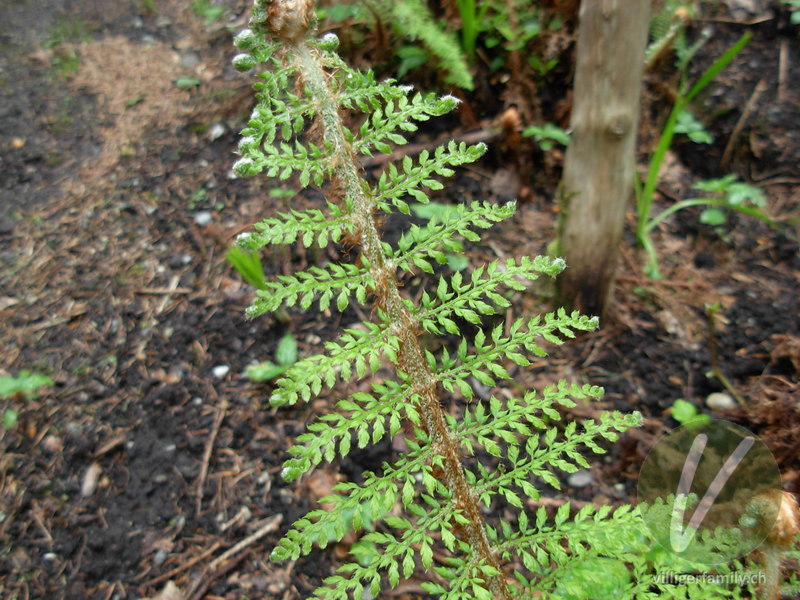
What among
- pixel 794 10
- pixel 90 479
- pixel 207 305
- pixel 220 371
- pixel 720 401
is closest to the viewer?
pixel 90 479

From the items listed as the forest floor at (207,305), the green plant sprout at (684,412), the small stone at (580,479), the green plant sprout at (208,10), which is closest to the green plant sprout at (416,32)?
the forest floor at (207,305)

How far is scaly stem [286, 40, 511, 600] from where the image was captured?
1150 millimetres

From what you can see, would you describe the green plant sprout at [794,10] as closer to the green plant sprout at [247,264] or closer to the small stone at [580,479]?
the small stone at [580,479]

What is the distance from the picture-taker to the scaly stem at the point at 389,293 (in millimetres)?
1150

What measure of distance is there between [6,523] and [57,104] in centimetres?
263

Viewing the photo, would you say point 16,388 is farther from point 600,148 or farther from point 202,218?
point 600,148

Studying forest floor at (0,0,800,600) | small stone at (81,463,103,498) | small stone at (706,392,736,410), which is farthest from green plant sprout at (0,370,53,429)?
small stone at (706,392,736,410)

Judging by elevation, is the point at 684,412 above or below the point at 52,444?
below

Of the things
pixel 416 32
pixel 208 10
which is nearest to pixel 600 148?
pixel 416 32

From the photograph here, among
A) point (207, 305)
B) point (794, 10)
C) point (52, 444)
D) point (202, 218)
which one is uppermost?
point (794, 10)

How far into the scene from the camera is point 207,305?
8.82ft

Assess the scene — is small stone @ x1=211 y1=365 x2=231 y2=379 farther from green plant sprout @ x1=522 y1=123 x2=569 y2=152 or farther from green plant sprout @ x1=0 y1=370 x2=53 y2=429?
green plant sprout @ x1=522 y1=123 x2=569 y2=152

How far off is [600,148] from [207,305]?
189cm

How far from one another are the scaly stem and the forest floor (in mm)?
745
